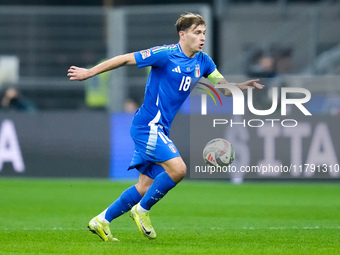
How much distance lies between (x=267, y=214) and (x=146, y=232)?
3.47 m

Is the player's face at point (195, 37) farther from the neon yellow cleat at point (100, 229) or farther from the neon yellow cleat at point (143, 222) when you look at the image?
the neon yellow cleat at point (100, 229)

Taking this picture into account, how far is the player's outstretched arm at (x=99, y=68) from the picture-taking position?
7672 millimetres

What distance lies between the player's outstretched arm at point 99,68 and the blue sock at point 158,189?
114 centimetres

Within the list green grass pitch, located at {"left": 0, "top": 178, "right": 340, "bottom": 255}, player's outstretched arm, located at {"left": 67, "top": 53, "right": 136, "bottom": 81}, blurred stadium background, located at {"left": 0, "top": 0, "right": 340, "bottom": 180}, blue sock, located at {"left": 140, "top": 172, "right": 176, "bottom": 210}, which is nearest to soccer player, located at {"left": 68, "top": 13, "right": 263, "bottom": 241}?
blue sock, located at {"left": 140, "top": 172, "right": 176, "bottom": 210}

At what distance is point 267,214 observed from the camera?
37.4 ft

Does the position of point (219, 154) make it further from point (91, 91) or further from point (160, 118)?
point (91, 91)

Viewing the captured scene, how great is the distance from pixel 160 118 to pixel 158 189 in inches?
27.1

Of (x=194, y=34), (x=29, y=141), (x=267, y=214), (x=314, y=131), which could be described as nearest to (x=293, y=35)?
(x=314, y=131)

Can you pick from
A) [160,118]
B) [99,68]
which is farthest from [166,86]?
[99,68]

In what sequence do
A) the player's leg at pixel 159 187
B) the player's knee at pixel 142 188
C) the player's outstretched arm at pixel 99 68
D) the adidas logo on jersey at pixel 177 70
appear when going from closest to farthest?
the player's outstretched arm at pixel 99 68 → the player's leg at pixel 159 187 → the adidas logo on jersey at pixel 177 70 → the player's knee at pixel 142 188

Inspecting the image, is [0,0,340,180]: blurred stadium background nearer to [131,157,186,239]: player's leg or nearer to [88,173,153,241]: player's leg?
[88,173,153,241]: player's leg

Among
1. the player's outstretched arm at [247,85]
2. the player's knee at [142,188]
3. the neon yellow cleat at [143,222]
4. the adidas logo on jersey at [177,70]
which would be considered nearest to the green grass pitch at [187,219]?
the neon yellow cleat at [143,222]

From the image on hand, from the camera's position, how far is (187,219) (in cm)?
1077

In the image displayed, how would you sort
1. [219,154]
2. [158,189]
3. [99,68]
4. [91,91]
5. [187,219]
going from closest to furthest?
[99,68] < [158,189] < [219,154] < [187,219] < [91,91]
